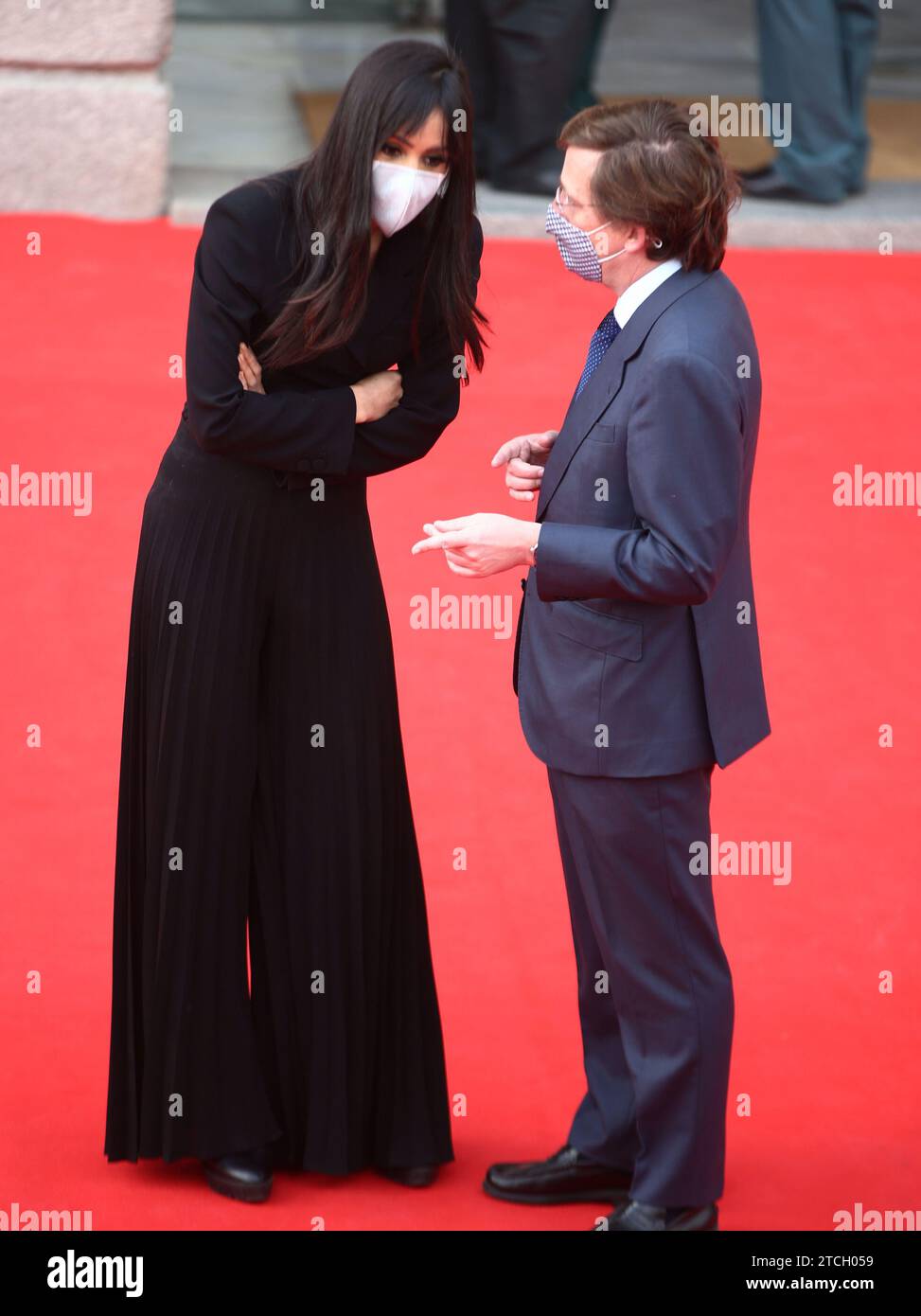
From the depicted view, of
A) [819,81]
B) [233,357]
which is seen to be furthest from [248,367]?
[819,81]

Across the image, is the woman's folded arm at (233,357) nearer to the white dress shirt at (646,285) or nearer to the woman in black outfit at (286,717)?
the woman in black outfit at (286,717)

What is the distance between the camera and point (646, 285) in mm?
2377

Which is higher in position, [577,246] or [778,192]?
[577,246]

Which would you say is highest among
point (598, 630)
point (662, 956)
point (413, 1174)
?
point (598, 630)

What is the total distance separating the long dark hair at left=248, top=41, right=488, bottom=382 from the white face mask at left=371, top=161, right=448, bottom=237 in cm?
3

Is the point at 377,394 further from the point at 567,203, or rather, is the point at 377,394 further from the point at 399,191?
the point at 567,203

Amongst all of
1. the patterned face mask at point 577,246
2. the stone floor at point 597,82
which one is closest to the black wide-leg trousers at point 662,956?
the patterned face mask at point 577,246

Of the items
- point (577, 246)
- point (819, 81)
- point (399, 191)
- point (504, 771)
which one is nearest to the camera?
point (577, 246)

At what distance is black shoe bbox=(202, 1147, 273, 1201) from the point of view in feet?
9.00

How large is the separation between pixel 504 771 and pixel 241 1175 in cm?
162

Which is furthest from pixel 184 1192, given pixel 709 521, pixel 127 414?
pixel 127 414

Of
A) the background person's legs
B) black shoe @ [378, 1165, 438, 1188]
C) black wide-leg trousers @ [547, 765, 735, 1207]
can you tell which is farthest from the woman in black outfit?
the background person's legs

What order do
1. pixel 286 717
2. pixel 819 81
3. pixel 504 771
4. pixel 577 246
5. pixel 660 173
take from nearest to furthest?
pixel 660 173 → pixel 577 246 → pixel 286 717 → pixel 504 771 → pixel 819 81
